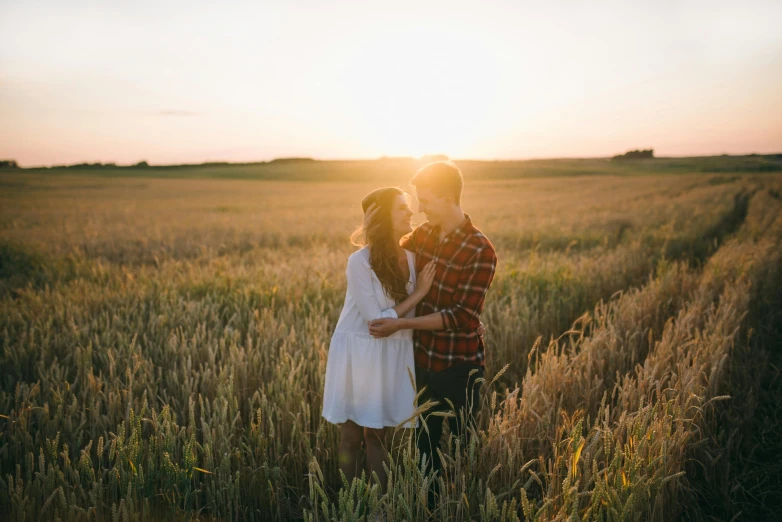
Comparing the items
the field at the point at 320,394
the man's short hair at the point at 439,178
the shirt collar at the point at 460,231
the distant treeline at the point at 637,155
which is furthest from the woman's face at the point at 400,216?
the distant treeline at the point at 637,155

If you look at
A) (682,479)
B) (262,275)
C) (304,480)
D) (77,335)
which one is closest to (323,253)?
(262,275)

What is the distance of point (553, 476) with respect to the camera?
76.0 inches

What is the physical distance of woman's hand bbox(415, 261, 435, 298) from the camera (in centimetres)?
233

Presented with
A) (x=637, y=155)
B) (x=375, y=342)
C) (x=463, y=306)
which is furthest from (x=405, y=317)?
(x=637, y=155)

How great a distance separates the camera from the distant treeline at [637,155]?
103 metres

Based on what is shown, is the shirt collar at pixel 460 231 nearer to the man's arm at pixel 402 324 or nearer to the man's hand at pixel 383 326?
the man's arm at pixel 402 324

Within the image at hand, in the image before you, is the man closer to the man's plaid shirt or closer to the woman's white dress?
the man's plaid shirt

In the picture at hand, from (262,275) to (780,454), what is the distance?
554 cm

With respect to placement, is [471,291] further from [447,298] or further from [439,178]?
[439,178]

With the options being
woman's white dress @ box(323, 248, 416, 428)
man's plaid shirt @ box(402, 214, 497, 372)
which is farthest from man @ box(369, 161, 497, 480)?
woman's white dress @ box(323, 248, 416, 428)

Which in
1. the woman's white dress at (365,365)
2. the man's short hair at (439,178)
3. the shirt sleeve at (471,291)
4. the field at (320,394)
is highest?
the man's short hair at (439,178)

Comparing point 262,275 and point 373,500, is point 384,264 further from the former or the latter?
point 262,275

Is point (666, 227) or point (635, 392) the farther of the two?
point (666, 227)

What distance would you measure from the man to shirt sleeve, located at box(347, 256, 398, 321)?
0.32ft
